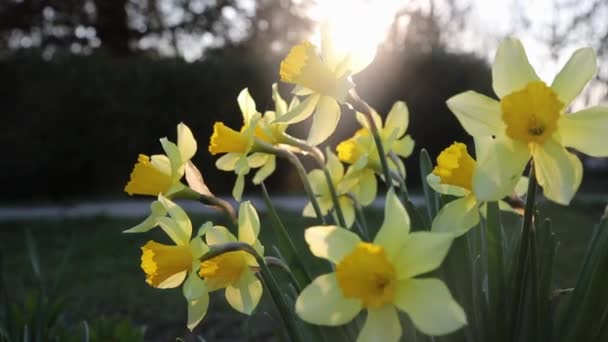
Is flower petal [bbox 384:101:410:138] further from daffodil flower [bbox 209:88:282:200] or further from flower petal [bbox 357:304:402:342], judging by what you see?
flower petal [bbox 357:304:402:342]

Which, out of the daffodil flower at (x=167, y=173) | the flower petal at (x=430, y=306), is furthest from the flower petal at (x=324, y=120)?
the flower petal at (x=430, y=306)

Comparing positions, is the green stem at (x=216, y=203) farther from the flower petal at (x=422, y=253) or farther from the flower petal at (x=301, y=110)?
the flower petal at (x=422, y=253)

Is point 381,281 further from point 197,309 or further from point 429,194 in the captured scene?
point 429,194

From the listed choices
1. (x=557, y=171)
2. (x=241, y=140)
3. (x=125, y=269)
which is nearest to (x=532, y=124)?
(x=557, y=171)

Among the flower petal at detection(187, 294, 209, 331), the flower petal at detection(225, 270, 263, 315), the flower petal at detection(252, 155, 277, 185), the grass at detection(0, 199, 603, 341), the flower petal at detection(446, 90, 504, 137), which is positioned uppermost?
the flower petal at detection(446, 90, 504, 137)

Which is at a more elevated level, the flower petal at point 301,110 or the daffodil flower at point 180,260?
the flower petal at point 301,110

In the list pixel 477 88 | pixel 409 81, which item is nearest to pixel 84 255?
pixel 409 81

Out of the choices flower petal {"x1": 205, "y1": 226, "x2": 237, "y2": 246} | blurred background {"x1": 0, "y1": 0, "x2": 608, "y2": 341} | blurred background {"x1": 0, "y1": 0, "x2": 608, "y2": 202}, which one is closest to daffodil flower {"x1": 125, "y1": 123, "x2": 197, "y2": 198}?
flower petal {"x1": 205, "y1": 226, "x2": 237, "y2": 246}
